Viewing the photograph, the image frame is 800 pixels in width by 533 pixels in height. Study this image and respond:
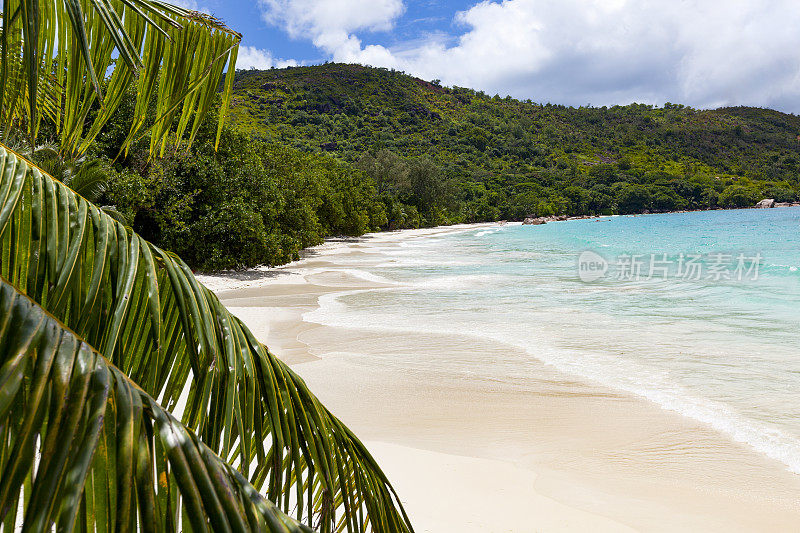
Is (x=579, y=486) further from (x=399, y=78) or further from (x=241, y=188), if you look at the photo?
(x=399, y=78)

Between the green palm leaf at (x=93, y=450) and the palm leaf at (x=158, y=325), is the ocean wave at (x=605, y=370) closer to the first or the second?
the palm leaf at (x=158, y=325)

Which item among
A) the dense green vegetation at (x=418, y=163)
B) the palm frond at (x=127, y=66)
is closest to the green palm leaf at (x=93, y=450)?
the palm frond at (x=127, y=66)

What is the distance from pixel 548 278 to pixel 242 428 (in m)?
18.6

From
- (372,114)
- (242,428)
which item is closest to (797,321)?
(242,428)

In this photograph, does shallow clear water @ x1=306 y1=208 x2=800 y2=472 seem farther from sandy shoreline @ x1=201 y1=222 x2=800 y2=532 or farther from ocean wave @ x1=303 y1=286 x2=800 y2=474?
sandy shoreline @ x1=201 y1=222 x2=800 y2=532

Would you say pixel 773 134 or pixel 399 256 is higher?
pixel 773 134

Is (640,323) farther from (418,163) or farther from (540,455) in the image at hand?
(418,163)

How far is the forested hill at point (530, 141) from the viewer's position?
10062cm

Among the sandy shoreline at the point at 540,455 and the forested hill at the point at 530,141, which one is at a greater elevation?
the forested hill at the point at 530,141

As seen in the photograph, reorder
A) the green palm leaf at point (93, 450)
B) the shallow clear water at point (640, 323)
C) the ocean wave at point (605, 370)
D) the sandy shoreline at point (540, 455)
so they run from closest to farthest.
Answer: the green palm leaf at point (93, 450) < the sandy shoreline at point (540, 455) < the ocean wave at point (605, 370) < the shallow clear water at point (640, 323)

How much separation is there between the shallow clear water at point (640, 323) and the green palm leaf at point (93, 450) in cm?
567

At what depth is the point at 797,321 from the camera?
38.2 feet

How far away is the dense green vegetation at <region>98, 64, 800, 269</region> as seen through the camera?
1983 centimetres

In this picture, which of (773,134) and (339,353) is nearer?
(339,353)
